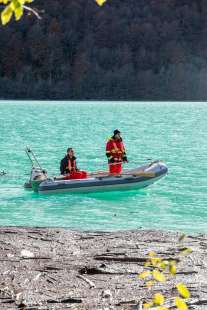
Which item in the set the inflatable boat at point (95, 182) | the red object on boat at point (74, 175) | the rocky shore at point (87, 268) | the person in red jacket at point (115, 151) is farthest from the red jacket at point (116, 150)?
the rocky shore at point (87, 268)

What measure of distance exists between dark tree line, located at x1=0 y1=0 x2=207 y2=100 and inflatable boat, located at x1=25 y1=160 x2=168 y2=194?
346ft

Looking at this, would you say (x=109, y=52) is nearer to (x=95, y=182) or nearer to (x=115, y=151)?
(x=115, y=151)

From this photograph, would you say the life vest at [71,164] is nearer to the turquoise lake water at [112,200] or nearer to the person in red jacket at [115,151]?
the turquoise lake water at [112,200]

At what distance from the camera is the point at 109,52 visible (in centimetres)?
13025

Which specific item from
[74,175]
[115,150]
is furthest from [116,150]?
[74,175]

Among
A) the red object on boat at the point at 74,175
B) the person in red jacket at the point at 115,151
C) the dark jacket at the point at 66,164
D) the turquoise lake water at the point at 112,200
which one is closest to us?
the turquoise lake water at the point at 112,200

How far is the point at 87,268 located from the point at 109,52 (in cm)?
12435

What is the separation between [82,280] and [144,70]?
403 feet

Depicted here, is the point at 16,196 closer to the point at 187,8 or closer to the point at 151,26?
the point at 151,26

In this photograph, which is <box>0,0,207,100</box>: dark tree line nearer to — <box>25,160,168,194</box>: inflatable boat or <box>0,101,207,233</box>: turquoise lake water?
<box>0,101,207,233</box>: turquoise lake water

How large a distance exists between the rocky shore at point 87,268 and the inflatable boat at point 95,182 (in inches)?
218

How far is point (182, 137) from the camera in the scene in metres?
45.8

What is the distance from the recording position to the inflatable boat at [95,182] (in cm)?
1584

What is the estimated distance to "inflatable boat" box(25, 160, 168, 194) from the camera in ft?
52.0
